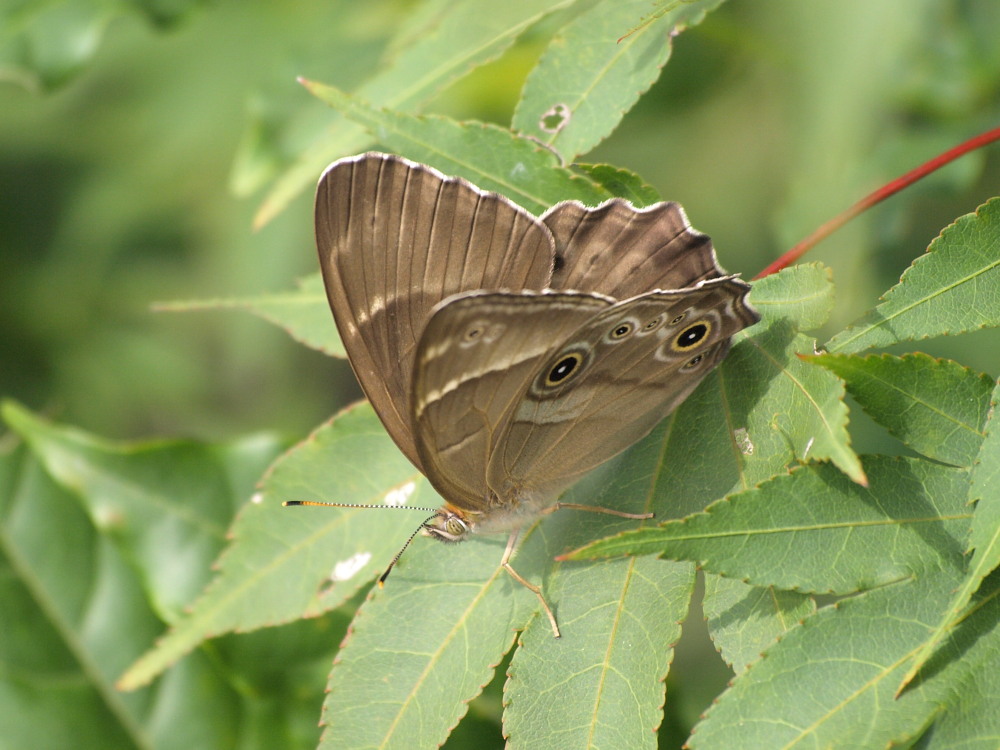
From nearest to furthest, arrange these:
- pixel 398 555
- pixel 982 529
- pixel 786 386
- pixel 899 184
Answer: pixel 982 529
pixel 786 386
pixel 899 184
pixel 398 555

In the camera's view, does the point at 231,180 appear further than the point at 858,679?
Yes

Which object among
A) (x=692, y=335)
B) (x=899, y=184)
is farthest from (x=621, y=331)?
(x=899, y=184)

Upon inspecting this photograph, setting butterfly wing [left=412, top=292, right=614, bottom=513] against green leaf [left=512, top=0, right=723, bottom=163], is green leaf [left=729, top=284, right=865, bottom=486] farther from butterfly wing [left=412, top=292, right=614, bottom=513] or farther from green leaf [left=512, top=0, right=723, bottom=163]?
green leaf [left=512, top=0, right=723, bottom=163]

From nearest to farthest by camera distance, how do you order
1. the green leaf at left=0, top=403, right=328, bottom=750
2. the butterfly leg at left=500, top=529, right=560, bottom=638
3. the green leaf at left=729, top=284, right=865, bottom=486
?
1. the green leaf at left=729, top=284, right=865, bottom=486
2. the butterfly leg at left=500, top=529, right=560, bottom=638
3. the green leaf at left=0, top=403, right=328, bottom=750

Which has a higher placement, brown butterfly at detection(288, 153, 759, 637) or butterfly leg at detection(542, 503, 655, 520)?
brown butterfly at detection(288, 153, 759, 637)

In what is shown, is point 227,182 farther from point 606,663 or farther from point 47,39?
point 606,663

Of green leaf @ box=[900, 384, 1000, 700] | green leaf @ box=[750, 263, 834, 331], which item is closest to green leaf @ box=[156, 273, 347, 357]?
green leaf @ box=[750, 263, 834, 331]

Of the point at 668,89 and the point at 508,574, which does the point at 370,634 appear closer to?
the point at 508,574
